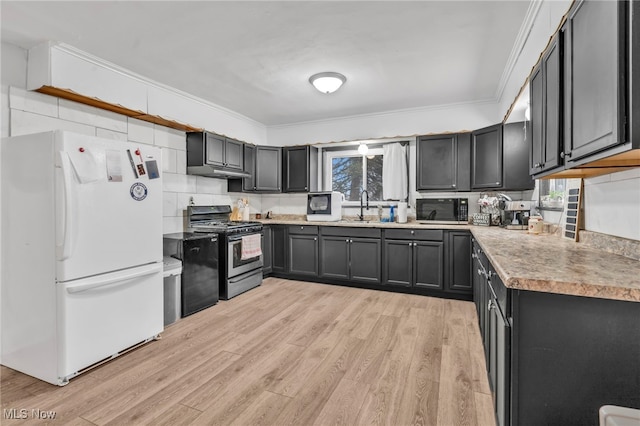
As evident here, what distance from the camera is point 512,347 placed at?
1.26m

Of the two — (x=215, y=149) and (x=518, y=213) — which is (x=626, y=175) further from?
(x=215, y=149)

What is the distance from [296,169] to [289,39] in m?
2.63

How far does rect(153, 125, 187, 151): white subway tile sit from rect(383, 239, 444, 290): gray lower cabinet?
3023 millimetres

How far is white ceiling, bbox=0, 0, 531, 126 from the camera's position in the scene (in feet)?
7.70

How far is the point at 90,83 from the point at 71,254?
187 cm

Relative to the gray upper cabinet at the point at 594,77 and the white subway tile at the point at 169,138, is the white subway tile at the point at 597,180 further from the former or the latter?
the white subway tile at the point at 169,138

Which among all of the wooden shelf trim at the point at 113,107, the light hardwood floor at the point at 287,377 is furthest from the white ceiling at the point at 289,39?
the light hardwood floor at the point at 287,377

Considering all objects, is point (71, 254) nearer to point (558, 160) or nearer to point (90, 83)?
point (90, 83)

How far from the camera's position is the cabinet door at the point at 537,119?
201cm

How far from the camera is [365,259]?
436cm

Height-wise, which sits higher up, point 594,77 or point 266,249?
point 594,77

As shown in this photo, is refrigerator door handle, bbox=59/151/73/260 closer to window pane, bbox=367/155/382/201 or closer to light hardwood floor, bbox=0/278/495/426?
light hardwood floor, bbox=0/278/495/426

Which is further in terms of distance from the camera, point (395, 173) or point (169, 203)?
point (395, 173)

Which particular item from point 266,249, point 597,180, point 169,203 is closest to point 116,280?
point 169,203
